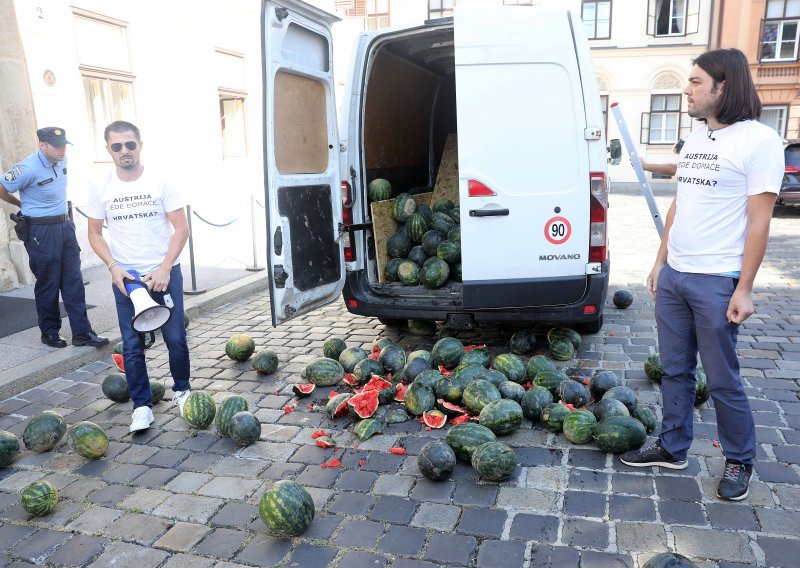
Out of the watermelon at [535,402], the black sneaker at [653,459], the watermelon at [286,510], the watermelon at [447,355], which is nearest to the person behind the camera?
the watermelon at [286,510]

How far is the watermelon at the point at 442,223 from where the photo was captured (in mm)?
7090

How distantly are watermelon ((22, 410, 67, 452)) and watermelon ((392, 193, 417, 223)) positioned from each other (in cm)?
410

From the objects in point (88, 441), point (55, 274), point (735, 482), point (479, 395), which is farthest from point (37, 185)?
point (735, 482)

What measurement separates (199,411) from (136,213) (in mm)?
1653

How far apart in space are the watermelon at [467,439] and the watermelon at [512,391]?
0.62 metres

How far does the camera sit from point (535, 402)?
15.6 feet

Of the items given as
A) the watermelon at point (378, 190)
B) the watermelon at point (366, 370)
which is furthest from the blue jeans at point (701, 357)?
the watermelon at point (378, 190)

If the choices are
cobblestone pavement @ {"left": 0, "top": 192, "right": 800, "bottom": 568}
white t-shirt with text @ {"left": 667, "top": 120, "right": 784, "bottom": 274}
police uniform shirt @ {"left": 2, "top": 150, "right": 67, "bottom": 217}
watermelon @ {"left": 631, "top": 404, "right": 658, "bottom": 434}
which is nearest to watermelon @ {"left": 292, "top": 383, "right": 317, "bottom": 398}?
cobblestone pavement @ {"left": 0, "top": 192, "right": 800, "bottom": 568}

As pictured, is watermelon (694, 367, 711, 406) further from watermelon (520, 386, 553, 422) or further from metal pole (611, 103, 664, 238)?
metal pole (611, 103, 664, 238)

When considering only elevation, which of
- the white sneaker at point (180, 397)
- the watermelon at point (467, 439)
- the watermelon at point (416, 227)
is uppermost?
the watermelon at point (416, 227)

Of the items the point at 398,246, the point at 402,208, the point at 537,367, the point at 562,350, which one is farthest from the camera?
the point at 402,208

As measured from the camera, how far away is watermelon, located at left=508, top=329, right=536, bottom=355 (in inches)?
247

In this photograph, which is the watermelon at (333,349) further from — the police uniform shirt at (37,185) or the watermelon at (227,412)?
the police uniform shirt at (37,185)

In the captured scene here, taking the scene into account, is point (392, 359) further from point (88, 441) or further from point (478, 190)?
point (88, 441)
